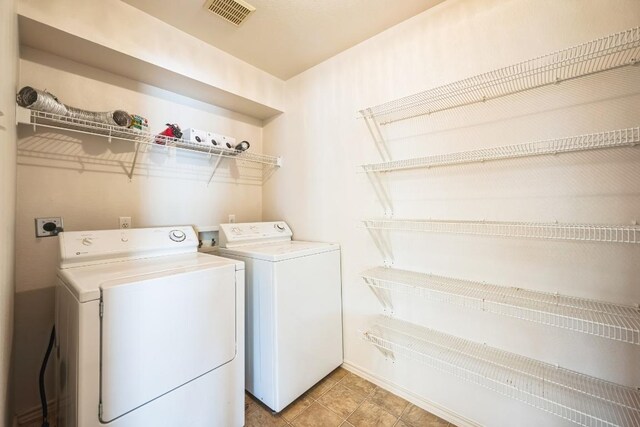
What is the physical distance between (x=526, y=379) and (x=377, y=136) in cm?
162

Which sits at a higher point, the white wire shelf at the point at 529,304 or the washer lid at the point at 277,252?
the washer lid at the point at 277,252

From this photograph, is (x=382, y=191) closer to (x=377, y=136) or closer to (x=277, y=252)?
(x=377, y=136)

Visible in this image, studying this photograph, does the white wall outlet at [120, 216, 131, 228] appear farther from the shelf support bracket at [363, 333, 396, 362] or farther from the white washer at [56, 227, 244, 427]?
the shelf support bracket at [363, 333, 396, 362]

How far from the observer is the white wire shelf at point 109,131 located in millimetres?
1387

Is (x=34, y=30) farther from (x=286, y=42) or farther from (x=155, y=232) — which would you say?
(x=286, y=42)

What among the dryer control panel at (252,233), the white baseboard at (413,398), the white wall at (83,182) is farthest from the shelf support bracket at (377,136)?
the white baseboard at (413,398)

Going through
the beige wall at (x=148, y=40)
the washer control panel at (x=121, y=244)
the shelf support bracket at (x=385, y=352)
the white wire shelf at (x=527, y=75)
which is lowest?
the shelf support bracket at (x=385, y=352)

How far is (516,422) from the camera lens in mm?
1354

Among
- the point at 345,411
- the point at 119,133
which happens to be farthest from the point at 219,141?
the point at 345,411

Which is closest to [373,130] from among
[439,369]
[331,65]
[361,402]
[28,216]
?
[331,65]

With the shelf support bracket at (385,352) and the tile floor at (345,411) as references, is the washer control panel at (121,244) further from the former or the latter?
the shelf support bracket at (385,352)

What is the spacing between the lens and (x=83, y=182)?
1700 mm

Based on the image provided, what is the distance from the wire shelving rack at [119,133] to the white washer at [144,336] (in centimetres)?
64

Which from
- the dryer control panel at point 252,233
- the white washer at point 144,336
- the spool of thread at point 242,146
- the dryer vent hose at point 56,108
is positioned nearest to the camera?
the white washer at point 144,336
